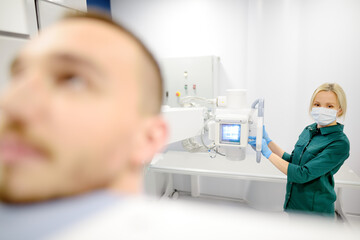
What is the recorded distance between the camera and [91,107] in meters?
0.36

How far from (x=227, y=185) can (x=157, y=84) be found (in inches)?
110

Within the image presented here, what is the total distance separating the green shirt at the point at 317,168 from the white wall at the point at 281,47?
3.06ft

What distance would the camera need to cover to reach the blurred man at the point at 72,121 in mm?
337

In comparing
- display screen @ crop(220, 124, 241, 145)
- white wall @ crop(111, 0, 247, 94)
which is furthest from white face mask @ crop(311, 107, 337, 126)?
white wall @ crop(111, 0, 247, 94)

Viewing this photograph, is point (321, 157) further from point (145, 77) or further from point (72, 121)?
point (72, 121)

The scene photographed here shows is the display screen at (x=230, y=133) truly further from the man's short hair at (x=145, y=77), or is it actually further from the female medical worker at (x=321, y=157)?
the man's short hair at (x=145, y=77)

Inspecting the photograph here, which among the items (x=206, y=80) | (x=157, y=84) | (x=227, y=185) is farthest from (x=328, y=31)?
(x=157, y=84)

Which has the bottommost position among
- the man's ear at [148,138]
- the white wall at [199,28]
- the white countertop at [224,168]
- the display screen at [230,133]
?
the white countertop at [224,168]

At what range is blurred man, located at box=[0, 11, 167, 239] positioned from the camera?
0.34 meters

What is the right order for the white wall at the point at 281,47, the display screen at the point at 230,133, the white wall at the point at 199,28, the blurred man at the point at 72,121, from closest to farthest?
the blurred man at the point at 72,121
the display screen at the point at 230,133
the white wall at the point at 281,47
the white wall at the point at 199,28

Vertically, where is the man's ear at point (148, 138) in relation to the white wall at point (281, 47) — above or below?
below

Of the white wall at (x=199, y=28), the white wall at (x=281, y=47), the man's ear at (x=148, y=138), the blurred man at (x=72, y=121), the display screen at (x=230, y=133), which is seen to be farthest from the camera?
the white wall at (x=199, y=28)

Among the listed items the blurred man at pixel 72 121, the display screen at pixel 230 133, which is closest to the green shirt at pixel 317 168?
the display screen at pixel 230 133

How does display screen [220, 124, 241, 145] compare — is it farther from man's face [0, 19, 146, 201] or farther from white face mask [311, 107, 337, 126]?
man's face [0, 19, 146, 201]
